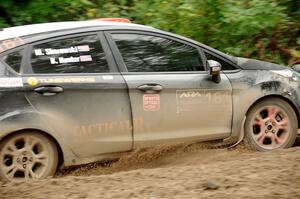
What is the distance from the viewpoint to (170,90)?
19.4 feet

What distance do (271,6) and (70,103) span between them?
13.8ft

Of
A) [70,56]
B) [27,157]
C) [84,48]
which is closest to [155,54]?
[84,48]

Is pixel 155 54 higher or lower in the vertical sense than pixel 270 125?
A: higher

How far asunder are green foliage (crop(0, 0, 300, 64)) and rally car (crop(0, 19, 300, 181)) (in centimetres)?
209

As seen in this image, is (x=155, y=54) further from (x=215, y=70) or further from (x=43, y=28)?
(x=43, y=28)

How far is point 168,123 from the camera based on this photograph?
19.5 ft

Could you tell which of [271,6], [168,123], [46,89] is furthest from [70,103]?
[271,6]

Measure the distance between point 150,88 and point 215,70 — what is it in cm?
76

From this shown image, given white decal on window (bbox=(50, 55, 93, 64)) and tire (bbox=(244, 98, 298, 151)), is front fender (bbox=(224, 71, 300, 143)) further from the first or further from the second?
white decal on window (bbox=(50, 55, 93, 64))

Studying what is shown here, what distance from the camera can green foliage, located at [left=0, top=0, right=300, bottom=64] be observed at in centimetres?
848

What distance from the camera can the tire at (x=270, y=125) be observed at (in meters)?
6.34

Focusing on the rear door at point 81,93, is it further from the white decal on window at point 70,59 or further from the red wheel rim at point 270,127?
the red wheel rim at point 270,127

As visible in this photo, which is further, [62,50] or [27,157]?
Result: [62,50]

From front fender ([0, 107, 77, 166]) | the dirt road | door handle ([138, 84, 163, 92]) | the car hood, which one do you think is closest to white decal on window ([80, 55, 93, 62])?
door handle ([138, 84, 163, 92])
